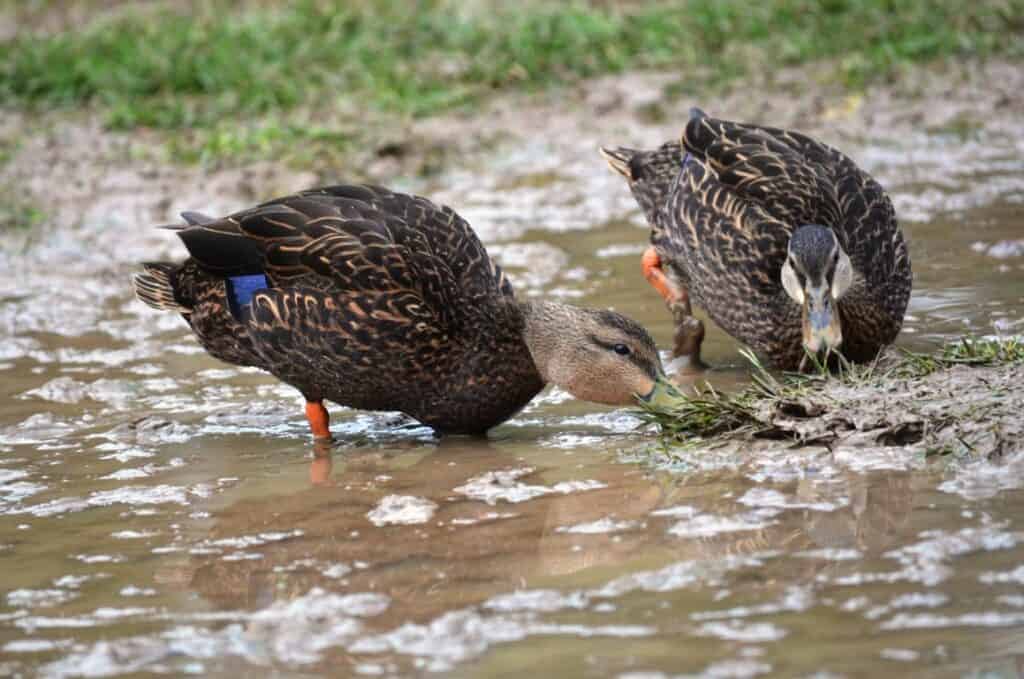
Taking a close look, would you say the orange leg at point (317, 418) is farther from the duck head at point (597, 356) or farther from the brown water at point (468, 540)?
the duck head at point (597, 356)

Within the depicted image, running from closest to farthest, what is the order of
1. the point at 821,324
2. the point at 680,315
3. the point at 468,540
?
the point at 468,540 < the point at 821,324 < the point at 680,315

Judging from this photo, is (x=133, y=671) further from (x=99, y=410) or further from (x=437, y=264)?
(x=99, y=410)

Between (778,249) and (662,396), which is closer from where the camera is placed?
(662,396)

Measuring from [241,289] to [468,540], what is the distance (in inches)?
77.3

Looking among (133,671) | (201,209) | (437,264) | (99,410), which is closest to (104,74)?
(201,209)

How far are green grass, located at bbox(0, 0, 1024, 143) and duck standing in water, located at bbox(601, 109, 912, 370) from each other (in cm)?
432

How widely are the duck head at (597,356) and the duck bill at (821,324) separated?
68 centimetres

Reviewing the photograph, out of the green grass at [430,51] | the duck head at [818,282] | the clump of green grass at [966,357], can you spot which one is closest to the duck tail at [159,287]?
the duck head at [818,282]

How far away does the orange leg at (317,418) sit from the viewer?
623cm

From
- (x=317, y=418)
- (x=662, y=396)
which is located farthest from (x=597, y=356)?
(x=317, y=418)

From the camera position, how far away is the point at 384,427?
6590mm

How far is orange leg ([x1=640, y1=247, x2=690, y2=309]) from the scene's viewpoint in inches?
293

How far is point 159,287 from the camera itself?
21.8 ft

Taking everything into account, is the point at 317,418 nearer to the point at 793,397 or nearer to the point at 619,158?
the point at 793,397
